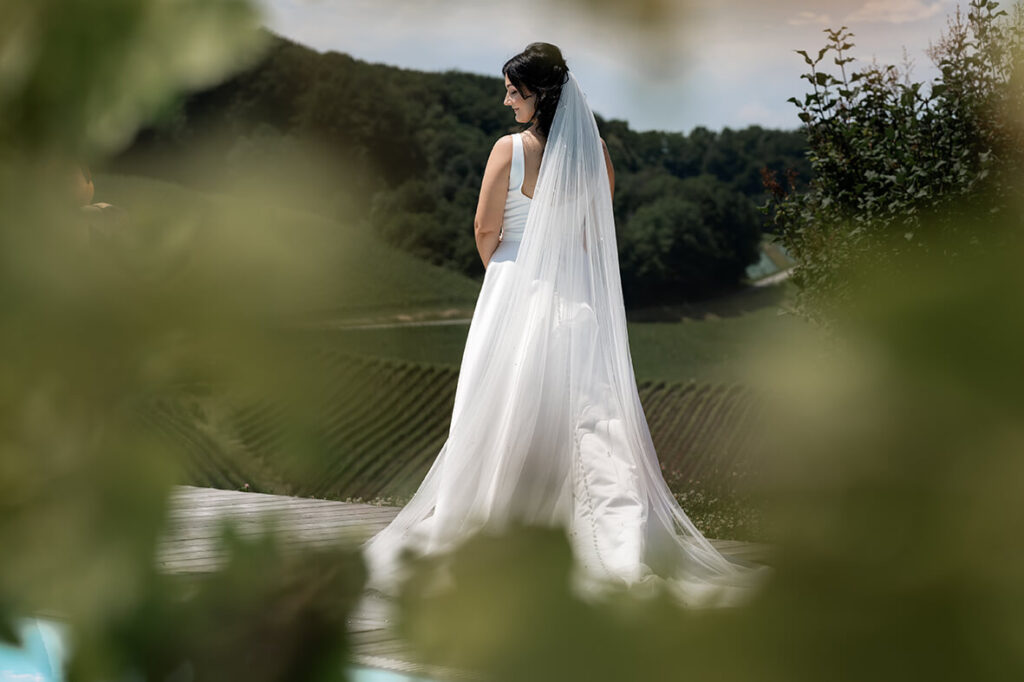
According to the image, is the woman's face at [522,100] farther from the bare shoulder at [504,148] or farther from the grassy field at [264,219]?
the grassy field at [264,219]

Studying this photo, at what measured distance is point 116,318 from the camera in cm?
20

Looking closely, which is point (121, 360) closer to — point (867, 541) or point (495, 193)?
point (867, 541)

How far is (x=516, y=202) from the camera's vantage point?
282 cm

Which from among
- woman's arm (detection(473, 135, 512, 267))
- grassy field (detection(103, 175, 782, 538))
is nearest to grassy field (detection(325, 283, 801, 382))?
grassy field (detection(103, 175, 782, 538))

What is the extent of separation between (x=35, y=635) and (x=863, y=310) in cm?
19

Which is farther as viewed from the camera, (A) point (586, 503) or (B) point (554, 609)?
(A) point (586, 503)

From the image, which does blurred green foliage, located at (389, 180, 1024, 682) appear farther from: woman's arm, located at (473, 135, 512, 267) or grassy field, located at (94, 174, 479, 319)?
woman's arm, located at (473, 135, 512, 267)

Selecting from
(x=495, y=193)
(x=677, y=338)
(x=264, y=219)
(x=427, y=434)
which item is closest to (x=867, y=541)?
(x=264, y=219)

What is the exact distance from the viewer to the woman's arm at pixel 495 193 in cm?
278

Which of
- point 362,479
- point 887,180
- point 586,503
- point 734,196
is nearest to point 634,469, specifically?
point 586,503

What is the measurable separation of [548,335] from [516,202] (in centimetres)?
39

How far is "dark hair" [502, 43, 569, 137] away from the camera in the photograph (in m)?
2.71

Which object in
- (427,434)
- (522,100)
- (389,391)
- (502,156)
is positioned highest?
(522,100)

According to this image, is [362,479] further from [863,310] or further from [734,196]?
[734,196]
